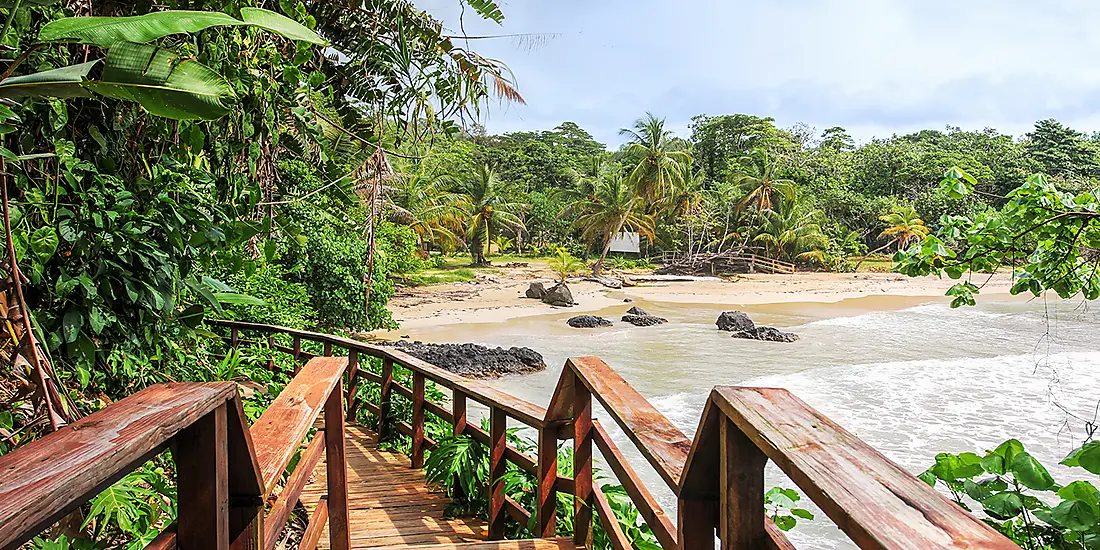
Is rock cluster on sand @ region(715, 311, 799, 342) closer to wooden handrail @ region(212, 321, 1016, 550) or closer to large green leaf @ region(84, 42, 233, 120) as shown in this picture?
wooden handrail @ region(212, 321, 1016, 550)

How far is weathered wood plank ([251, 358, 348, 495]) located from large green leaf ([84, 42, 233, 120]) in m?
0.64

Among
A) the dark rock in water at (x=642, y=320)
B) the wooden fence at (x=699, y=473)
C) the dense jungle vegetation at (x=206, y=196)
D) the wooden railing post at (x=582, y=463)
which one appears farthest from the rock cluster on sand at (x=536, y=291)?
the wooden fence at (x=699, y=473)

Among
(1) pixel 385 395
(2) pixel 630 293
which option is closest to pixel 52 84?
(1) pixel 385 395

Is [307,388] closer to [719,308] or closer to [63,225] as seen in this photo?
[63,225]

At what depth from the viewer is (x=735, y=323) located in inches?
671

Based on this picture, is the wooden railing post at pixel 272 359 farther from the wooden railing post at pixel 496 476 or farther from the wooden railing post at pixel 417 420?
the wooden railing post at pixel 496 476

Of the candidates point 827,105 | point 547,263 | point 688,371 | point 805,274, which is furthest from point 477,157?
point 827,105

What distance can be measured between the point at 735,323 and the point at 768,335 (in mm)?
1174

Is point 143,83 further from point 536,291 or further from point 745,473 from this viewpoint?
point 536,291

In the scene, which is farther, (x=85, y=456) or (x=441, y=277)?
(x=441, y=277)

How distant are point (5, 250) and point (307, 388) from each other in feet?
3.15

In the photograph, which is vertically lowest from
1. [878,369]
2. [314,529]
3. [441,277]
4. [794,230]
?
[878,369]

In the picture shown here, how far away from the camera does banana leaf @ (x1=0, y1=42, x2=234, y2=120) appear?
43.9 inches

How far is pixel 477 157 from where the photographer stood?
40.7m
